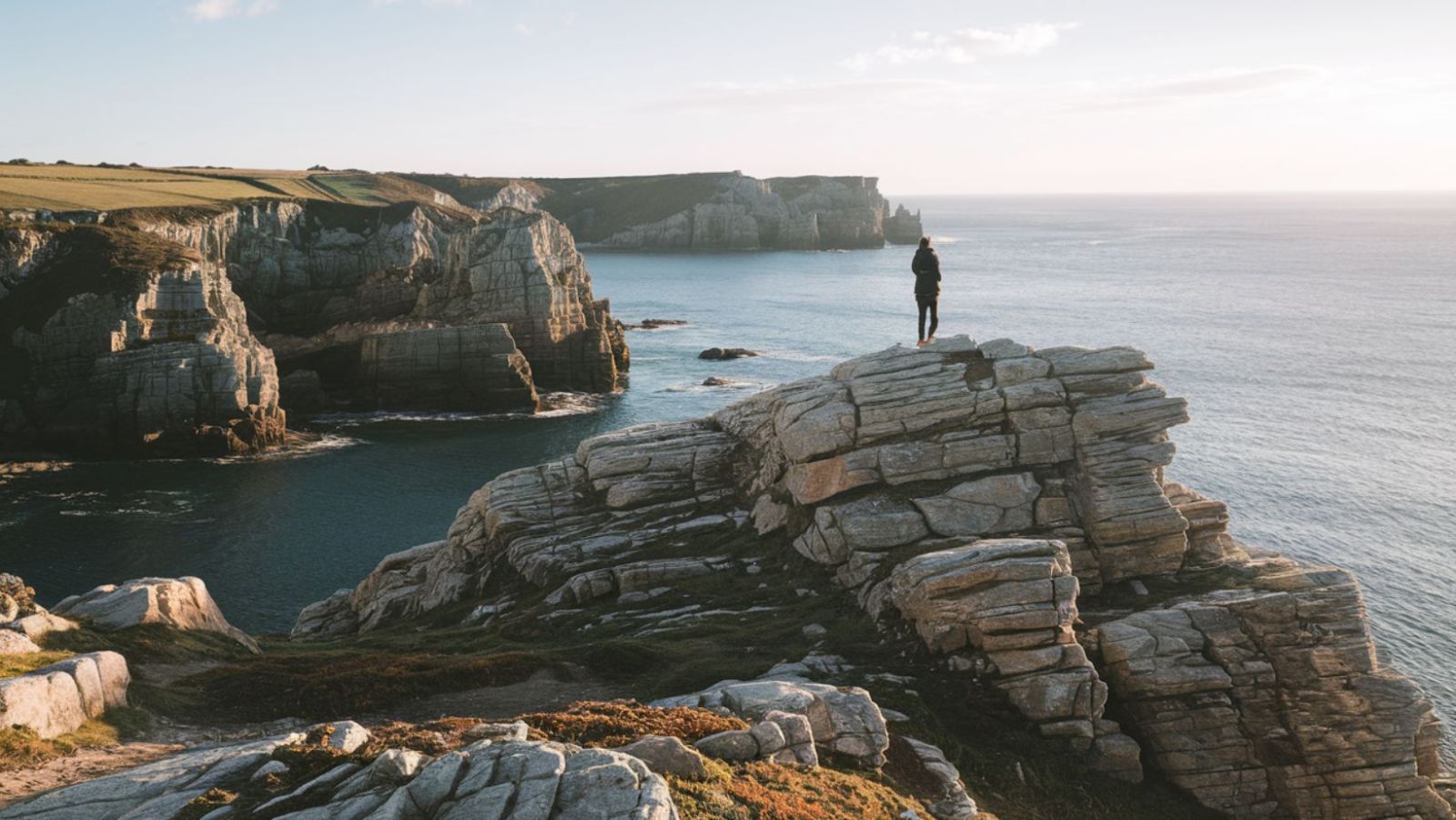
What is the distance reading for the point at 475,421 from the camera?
100688mm

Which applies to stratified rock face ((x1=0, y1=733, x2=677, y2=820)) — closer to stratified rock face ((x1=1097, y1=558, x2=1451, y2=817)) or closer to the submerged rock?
stratified rock face ((x1=1097, y1=558, x2=1451, y2=817))

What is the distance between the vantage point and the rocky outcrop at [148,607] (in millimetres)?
28938

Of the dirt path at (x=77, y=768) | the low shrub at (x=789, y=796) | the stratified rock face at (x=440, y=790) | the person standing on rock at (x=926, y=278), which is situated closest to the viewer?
the stratified rock face at (x=440, y=790)

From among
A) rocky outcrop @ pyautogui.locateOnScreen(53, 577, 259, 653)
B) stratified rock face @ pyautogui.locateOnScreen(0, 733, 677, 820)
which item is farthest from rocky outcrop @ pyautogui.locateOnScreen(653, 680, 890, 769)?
rocky outcrop @ pyautogui.locateOnScreen(53, 577, 259, 653)

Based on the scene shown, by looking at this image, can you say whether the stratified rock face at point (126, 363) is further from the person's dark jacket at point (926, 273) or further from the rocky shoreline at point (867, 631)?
the person's dark jacket at point (926, 273)

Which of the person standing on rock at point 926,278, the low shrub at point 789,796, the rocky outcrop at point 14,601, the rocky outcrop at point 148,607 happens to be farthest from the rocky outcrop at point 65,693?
the person standing on rock at point 926,278

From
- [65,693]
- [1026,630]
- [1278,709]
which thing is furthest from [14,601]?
[1278,709]

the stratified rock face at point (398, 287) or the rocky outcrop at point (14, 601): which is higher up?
the stratified rock face at point (398, 287)

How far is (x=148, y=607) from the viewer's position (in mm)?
29562

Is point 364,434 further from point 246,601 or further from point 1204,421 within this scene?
point 1204,421

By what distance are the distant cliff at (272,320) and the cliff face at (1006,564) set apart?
150 ft

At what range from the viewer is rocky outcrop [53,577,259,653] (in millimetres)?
28938

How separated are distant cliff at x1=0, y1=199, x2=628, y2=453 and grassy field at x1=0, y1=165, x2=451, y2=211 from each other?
784 centimetres

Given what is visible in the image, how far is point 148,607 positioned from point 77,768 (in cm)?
1063
